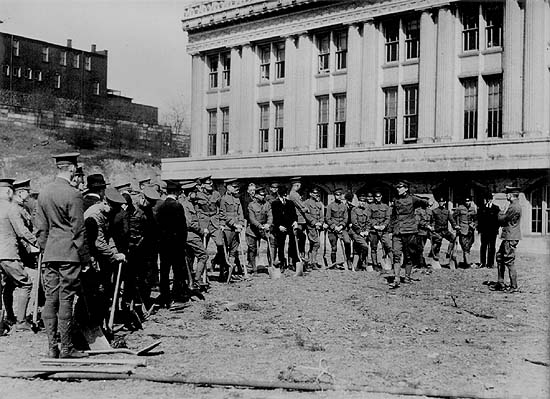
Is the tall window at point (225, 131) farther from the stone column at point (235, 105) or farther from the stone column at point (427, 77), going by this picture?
the stone column at point (427, 77)

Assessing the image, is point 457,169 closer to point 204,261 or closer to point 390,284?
point 390,284

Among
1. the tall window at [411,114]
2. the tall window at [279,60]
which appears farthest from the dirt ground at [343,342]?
the tall window at [279,60]

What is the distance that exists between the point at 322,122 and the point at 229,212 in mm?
18935

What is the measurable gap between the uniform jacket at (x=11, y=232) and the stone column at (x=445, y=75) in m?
20.9

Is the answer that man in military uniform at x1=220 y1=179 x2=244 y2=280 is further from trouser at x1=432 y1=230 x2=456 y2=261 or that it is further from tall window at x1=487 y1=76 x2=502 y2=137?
tall window at x1=487 y1=76 x2=502 y2=137

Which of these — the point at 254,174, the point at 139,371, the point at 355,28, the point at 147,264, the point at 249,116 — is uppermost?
the point at 355,28

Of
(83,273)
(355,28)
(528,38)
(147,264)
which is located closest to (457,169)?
(528,38)

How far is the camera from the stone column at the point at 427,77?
2914 centimetres

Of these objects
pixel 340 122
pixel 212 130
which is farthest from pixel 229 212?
pixel 212 130

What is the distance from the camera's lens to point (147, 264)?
458 inches

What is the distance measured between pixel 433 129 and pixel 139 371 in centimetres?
2322

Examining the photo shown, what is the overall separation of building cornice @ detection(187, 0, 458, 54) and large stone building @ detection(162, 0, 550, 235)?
0.20 feet

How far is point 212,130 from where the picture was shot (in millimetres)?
39781

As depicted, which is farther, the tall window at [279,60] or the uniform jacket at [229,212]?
the tall window at [279,60]
